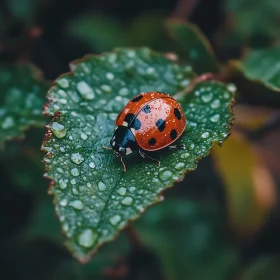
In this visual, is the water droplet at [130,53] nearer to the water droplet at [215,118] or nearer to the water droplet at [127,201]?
the water droplet at [215,118]

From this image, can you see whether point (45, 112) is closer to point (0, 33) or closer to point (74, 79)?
point (74, 79)

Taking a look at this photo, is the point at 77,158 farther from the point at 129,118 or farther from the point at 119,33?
the point at 119,33

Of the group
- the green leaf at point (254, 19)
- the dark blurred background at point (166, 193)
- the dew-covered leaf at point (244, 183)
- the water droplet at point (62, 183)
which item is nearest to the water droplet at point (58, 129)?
the water droplet at point (62, 183)

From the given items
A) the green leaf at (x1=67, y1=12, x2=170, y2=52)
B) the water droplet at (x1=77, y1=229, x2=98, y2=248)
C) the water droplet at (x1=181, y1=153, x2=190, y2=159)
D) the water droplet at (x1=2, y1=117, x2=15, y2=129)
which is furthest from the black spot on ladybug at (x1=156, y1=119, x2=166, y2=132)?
the green leaf at (x1=67, y1=12, x2=170, y2=52)

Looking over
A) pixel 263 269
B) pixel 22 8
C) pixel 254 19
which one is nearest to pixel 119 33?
pixel 22 8

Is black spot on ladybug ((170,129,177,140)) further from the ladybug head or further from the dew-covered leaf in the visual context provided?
the dew-covered leaf
